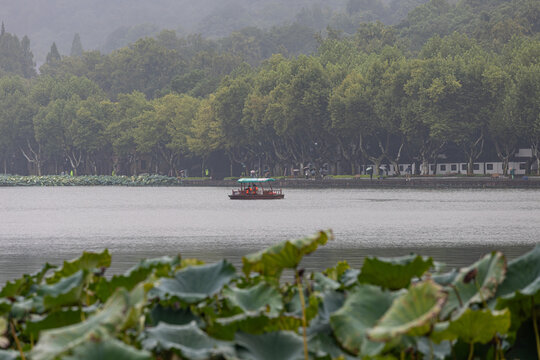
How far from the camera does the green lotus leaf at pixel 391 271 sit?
5.08m

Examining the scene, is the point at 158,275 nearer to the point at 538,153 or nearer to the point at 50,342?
the point at 50,342

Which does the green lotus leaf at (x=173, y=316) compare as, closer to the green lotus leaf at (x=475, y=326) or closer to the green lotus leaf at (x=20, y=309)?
the green lotus leaf at (x=20, y=309)

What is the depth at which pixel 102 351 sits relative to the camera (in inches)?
132

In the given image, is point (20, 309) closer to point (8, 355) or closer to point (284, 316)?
point (8, 355)

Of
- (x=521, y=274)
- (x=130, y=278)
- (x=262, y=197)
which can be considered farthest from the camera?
(x=262, y=197)

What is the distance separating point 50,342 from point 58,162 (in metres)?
153

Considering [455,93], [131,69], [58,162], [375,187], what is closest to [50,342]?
[455,93]

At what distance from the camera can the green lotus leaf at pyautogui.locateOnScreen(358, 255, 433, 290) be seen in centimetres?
508

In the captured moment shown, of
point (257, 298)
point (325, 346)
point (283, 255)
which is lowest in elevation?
point (325, 346)

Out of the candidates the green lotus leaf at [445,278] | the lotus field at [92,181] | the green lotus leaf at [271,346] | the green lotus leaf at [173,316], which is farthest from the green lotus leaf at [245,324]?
the lotus field at [92,181]

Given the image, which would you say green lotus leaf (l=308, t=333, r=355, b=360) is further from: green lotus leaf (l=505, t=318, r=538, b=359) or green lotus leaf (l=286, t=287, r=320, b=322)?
green lotus leaf (l=505, t=318, r=538, b=359)

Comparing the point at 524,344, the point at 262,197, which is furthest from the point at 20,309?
the point at 262,197

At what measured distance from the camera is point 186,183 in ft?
403

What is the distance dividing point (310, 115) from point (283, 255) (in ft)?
299
